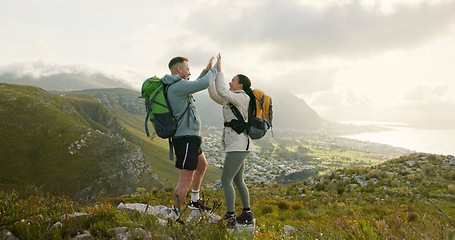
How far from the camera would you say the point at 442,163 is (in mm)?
21922

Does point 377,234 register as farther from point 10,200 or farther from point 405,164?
point 405,164

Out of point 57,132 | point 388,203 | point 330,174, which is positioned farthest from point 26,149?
point 388,203

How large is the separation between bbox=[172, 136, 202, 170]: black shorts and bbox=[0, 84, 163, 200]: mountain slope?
7363 centimetres

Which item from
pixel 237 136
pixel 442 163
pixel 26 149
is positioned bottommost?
pixel 26 149

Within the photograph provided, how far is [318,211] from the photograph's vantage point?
37.6ft

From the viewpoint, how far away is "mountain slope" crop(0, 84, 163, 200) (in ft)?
242

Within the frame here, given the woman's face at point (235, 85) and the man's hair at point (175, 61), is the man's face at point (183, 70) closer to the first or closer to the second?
the man's hair at point (175, 61)

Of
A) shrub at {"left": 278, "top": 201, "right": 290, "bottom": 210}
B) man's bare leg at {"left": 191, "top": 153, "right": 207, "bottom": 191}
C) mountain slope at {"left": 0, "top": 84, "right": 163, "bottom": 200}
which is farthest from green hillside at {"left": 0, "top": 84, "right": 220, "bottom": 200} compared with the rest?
man's bare leg at {"left": 191, "top": 153, "right": 207, "bottom": 191}

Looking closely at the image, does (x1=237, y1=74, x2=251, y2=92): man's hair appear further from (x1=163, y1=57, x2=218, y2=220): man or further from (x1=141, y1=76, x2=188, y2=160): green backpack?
(x1=141, y1=76, x2=188, y2=160): green backpack

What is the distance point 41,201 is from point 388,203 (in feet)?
46.8

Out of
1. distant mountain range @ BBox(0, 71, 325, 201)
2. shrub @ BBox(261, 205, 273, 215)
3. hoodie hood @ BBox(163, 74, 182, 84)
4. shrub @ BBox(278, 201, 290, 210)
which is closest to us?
hoodie hood @ BBox(163, 74, 182, 84)

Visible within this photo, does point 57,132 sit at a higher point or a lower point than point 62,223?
lower

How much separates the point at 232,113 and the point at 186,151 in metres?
1.21

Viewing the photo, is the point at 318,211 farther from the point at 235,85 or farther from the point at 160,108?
the point at 160,108
